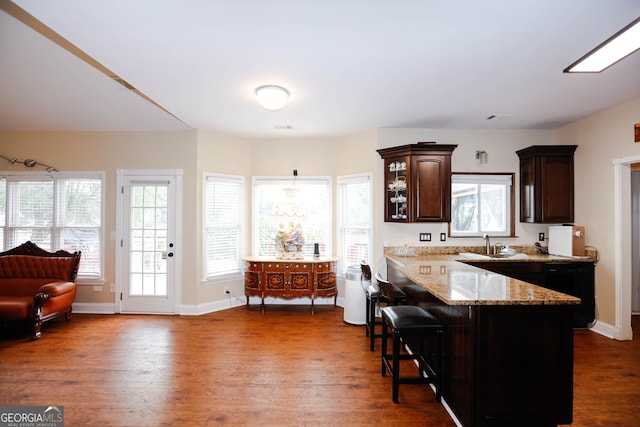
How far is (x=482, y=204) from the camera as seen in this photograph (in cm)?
456

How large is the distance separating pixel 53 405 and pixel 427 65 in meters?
4.08

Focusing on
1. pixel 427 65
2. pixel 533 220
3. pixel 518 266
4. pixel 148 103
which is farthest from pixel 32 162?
pixel 533 220

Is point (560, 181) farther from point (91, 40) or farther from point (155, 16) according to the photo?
point (91, 40)

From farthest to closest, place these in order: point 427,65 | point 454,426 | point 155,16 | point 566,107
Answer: point 566,107 → point 427,65 → point 454,426 → point 155,16

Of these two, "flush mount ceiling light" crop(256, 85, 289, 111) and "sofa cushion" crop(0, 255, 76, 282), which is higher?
"flush mount ceiling light" crop(256, 85, 289, 111)

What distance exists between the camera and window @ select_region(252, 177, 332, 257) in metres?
5.00

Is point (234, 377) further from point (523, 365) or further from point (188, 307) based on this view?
point (523, 365)

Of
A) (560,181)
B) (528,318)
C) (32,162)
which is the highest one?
(32,162)

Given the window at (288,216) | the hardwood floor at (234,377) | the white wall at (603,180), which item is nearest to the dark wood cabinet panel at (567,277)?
the white wall at (603,180)

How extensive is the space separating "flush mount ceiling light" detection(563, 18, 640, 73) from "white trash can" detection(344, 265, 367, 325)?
10.2 feet

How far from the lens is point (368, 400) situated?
2.42 m

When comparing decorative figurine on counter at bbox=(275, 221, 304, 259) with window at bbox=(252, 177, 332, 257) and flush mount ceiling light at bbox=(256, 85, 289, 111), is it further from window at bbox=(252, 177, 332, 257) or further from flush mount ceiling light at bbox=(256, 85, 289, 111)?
flush mount ceiling light at bbox=(256, 85, 289, 111)

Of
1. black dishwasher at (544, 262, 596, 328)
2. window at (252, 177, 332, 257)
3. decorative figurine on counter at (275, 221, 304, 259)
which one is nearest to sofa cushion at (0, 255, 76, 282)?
window at (252, 177, 332, 257)

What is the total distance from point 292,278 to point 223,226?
137 centimetres
